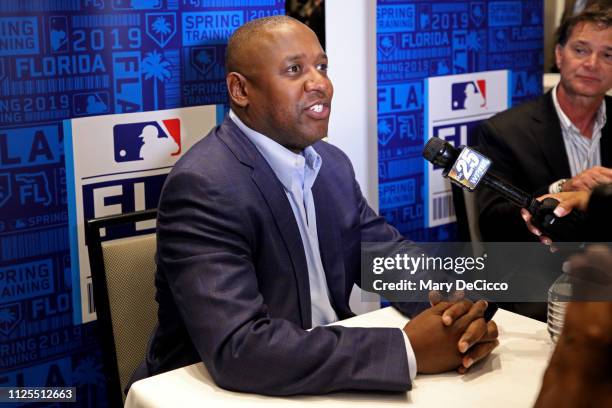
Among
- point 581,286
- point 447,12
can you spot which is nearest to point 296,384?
point 581,286

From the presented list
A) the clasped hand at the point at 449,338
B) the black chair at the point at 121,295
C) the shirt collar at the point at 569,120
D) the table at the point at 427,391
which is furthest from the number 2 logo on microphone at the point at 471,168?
the shirt collar at the point at 569,120

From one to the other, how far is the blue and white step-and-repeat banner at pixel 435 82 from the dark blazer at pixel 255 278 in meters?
1.15

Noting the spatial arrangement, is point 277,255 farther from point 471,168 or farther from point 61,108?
point 61,108

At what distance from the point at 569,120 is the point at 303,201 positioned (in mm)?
1526

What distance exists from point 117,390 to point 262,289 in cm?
56

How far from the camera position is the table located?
1.53 m

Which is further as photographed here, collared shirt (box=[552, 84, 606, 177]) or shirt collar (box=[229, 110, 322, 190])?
collared shirt (box=[552, 84, 606, 177])

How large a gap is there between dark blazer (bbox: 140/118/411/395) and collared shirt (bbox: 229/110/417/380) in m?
0.03

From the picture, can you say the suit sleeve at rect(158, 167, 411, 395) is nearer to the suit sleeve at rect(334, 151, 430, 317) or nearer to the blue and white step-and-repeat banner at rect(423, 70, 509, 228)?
the suit sleeve at rect(334, 151, 430, 317)

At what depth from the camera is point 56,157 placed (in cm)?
244

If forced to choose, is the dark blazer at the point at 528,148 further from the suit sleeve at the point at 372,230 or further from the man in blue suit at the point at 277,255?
the man in blue suit at the point at 277,255

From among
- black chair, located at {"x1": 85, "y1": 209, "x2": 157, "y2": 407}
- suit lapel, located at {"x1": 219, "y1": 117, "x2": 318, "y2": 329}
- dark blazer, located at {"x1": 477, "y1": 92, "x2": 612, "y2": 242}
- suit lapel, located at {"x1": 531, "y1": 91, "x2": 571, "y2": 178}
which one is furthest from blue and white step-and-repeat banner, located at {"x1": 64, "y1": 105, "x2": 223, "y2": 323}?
suit lapel, located at {"x1": 531, "y1": 91, "x2": 571, "y2": 178}

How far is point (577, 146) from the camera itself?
318 centimetres

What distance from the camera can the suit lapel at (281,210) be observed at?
1.95m
